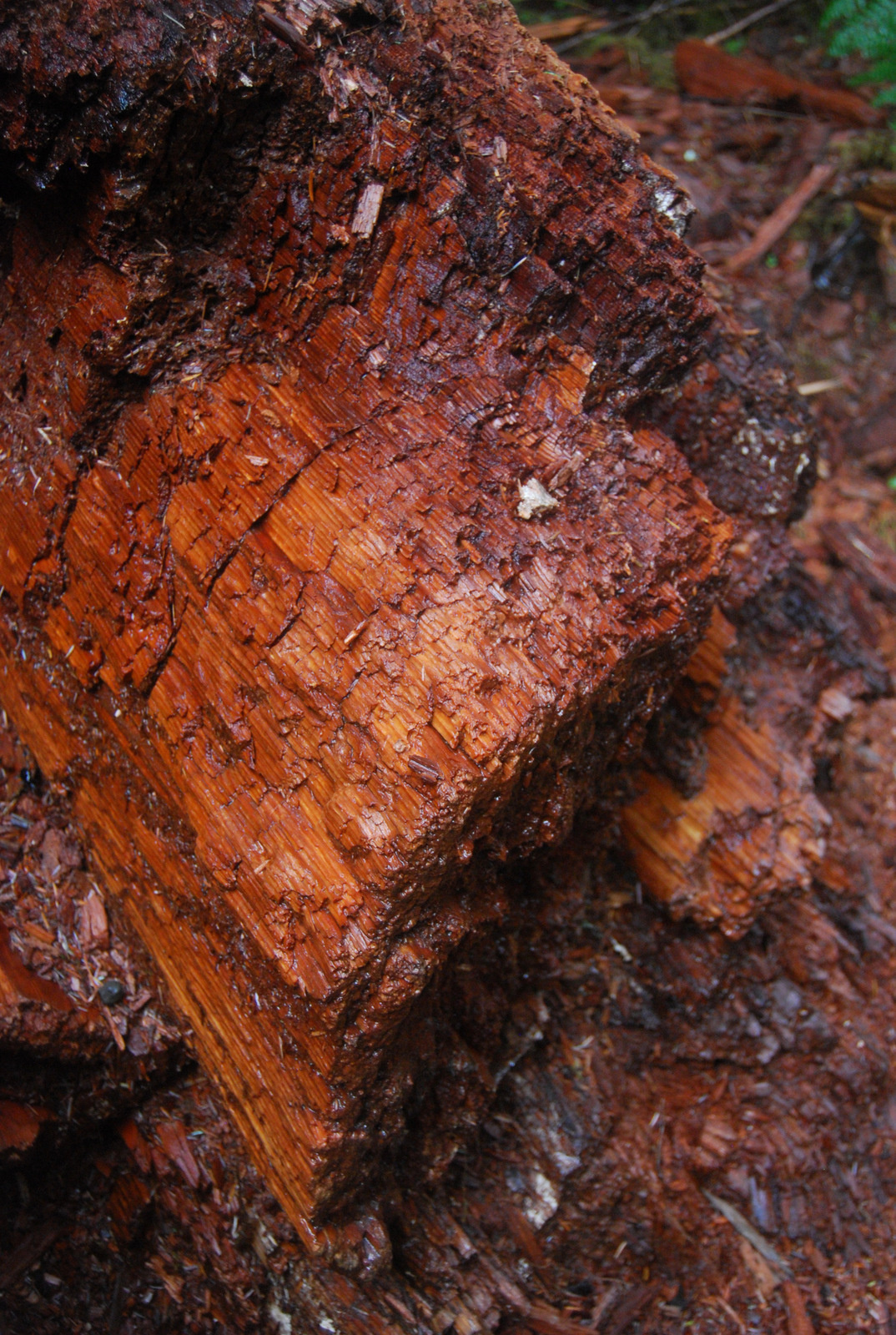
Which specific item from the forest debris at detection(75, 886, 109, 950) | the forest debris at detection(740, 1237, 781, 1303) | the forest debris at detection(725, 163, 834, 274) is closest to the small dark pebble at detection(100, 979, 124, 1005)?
the forest debris at detection(75, 886, 109, 950)

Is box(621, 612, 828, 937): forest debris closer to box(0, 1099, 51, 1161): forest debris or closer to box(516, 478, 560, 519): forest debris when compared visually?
box(516, 478, 560, 519): forest debris

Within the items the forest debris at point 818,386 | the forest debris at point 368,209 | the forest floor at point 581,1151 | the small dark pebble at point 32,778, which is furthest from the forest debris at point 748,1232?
the forest debris at point 818,386

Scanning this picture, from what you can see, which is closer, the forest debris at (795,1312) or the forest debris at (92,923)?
the forest debris at (92,923)

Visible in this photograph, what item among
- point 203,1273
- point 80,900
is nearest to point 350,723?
point 80,900

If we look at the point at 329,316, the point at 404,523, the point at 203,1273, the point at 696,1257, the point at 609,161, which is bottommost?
the point at 696,1257

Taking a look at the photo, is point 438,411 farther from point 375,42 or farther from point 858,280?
point 858,280

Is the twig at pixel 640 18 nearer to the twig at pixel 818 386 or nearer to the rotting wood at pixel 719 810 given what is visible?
the twig at pixel 818 386

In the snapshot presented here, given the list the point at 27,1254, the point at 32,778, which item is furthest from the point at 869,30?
the point at 27,1254
